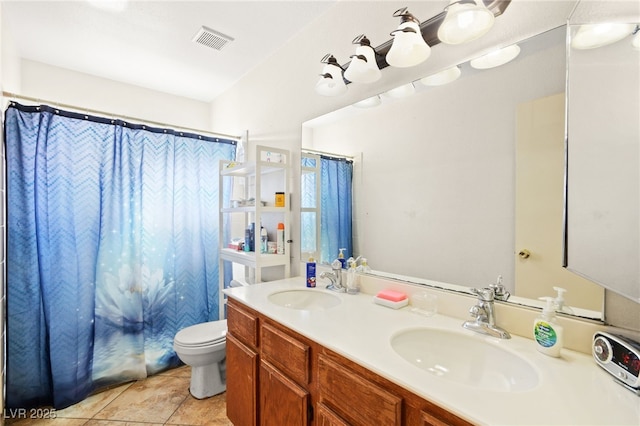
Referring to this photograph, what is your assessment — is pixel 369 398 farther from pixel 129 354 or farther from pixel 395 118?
pixel 129 354

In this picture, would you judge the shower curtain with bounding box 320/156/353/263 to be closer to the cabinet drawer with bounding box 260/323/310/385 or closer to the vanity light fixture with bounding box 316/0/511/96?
the vanity light fixture with bounding box 316/0/511/96

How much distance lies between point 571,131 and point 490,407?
80cm

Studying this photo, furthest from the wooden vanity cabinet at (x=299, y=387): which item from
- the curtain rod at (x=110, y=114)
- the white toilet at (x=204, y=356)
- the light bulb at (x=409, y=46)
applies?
the curtain rod at (x=110, y=114)

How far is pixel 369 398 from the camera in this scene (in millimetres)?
800

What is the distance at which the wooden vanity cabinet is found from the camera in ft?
2.43

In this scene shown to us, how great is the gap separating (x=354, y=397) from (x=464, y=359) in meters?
0.40

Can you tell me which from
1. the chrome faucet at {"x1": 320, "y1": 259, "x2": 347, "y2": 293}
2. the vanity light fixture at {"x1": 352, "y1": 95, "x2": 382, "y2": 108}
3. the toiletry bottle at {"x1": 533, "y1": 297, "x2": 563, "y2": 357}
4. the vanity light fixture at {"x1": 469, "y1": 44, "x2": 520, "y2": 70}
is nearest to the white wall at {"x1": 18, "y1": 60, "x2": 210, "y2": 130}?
the vanity light fixture at {"x1": 352, "y1": 95, "x2": 382, "y2": 108}

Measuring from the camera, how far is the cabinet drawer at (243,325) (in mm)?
1336

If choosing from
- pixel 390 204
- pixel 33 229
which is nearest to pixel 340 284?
pixel 390 204

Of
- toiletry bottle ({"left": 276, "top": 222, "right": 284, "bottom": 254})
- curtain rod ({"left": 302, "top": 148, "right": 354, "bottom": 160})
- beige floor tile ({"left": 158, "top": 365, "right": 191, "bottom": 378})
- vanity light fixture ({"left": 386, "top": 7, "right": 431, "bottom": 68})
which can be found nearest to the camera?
vanity light fixture ({"left": 386, "top": 7, "right": 431, "bottom": 68})

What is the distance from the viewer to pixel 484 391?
66cm

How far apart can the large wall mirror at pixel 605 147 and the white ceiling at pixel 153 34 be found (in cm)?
136

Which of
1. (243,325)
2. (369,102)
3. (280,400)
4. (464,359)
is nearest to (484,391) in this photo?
Answer: (464,359)

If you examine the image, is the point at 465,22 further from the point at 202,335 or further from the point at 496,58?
the point at 202,335
